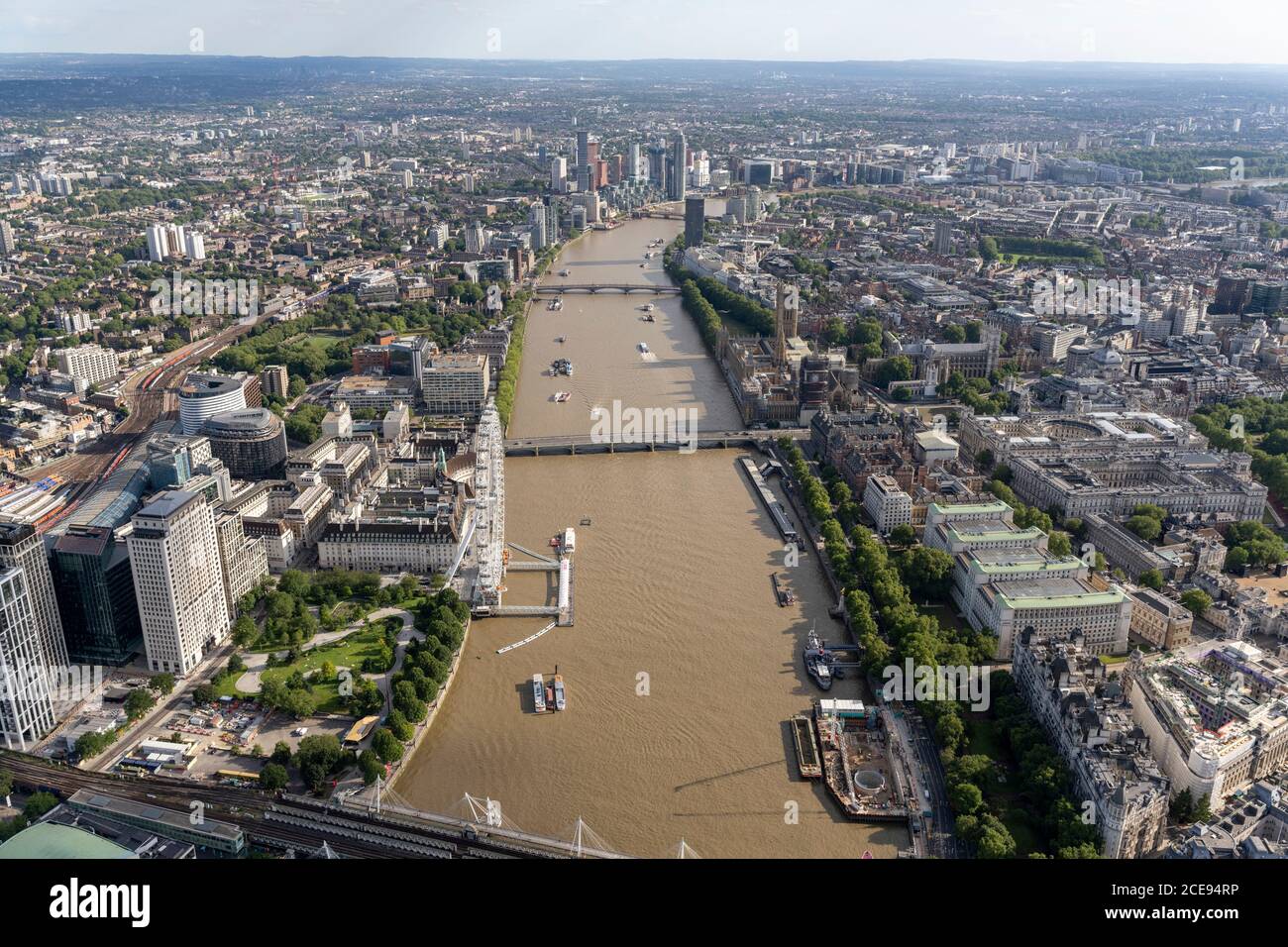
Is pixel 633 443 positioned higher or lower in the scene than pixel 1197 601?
lower

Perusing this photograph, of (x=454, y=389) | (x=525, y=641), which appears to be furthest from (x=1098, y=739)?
(x=454, y=389)

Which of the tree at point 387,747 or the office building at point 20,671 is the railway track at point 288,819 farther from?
the tree at point 387,747

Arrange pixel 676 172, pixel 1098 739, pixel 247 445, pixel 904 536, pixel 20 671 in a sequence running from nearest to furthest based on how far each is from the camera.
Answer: pixel 1098 739
pixel 20 671
pixel 904 536
pixel 247 445
pixel 676 172

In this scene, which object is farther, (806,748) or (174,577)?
(174,577)

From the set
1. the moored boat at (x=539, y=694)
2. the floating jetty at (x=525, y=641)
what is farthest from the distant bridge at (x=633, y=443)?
the moored boat at (x=539, y=694)

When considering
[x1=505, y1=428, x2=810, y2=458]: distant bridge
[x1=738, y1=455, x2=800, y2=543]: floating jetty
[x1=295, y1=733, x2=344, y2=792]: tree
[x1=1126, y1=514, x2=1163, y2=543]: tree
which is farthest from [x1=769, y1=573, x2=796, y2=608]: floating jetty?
[x1=295, y1=733, x2=344, y2=792]: tree

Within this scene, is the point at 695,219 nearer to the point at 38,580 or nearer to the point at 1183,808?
the point at 38,580
